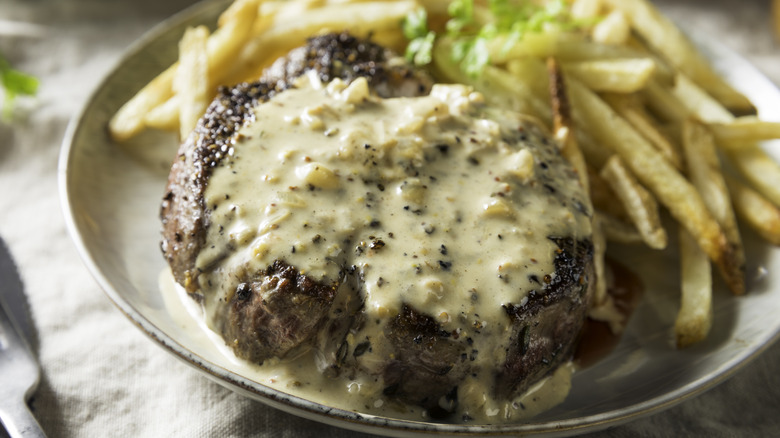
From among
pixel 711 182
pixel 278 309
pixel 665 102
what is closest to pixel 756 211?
pixel 711 182

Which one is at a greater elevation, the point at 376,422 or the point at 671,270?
the point at 376,422

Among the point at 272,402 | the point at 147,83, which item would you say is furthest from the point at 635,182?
the point at 147,83

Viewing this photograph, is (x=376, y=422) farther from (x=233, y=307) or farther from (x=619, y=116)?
(x=619, y=116)

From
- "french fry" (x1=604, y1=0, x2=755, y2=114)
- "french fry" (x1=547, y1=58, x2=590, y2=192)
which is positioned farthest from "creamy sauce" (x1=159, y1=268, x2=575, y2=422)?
"french fry" (x1=604, y1=0, x2=755, y2=114)

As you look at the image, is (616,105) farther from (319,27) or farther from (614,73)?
(319,27)

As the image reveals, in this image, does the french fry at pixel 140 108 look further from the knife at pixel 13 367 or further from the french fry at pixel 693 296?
the french fry at pixel 693 296

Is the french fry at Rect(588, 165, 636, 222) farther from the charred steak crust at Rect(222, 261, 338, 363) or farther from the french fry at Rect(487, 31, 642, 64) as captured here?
the charred steak crust at Rect(222, 261, 338, 363)
